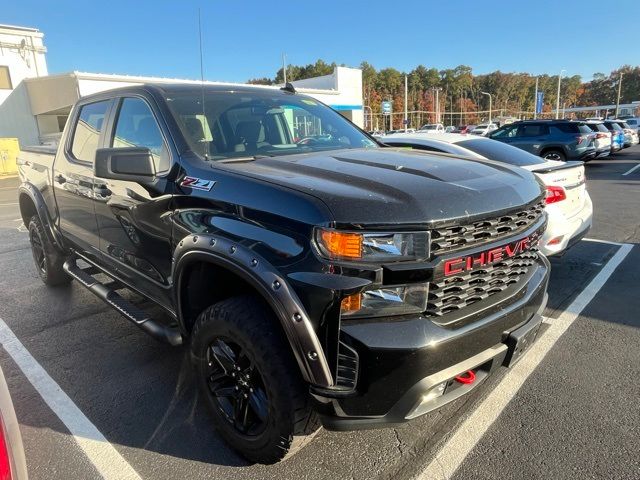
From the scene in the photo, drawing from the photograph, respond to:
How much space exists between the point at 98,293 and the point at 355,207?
2.52 meters

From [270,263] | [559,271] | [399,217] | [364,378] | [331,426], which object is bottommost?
[559,271]

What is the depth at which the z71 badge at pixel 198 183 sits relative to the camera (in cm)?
238

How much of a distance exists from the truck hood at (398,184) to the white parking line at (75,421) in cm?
164

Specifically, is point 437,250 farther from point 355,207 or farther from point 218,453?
point 218,453

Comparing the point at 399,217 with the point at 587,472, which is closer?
the point at 399,217

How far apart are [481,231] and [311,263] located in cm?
80

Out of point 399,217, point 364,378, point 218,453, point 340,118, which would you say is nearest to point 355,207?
point 399,217

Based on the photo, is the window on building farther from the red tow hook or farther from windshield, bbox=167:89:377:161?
the red tow hook

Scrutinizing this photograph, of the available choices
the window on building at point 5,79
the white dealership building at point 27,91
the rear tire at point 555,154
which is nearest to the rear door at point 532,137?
the rear tire at point 555,154

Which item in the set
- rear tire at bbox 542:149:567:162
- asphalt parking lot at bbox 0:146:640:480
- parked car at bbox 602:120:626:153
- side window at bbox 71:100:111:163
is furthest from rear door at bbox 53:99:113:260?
parked car at bbox 602:120:626:153

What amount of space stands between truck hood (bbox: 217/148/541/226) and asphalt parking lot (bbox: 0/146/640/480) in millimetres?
1282

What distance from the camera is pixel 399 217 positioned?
187cm

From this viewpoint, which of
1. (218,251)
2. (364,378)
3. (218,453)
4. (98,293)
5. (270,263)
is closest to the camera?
(364,378)

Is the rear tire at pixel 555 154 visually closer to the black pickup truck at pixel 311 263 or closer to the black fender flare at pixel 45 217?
the black pickup truck at pixel 311 263
